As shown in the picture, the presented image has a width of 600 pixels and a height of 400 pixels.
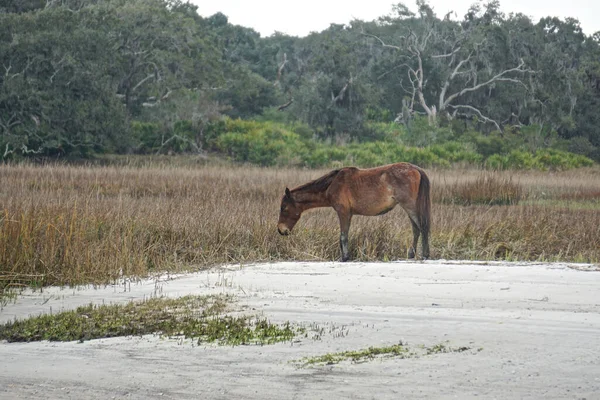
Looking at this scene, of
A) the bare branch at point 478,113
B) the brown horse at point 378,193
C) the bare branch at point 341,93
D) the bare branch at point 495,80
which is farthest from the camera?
the bare branch at point 478,113

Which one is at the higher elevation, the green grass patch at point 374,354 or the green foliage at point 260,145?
the green grass patch at point 374,354

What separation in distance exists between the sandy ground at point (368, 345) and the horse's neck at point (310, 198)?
7.92ft

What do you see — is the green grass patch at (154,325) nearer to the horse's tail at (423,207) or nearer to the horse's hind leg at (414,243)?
the horse's tail at (423,207)

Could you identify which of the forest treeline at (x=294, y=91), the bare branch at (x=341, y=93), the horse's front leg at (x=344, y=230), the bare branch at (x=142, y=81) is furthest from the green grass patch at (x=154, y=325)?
the bare branch at (x=341, y=93)

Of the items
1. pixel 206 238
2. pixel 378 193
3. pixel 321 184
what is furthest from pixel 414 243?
pixel 206 238

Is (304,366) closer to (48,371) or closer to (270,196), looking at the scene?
(48,371)

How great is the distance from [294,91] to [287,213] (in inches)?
1404

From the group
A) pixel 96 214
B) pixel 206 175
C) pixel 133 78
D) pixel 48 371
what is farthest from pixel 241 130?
pixel 48 371

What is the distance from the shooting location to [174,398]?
6328 millimetres

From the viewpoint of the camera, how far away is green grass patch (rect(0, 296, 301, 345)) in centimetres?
784

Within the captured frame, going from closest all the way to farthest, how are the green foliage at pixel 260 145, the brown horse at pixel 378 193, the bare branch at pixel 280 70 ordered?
the brown horse at pixel 378 193, the green foliage at pixel 260 145, the bare branch at pixel 280 70

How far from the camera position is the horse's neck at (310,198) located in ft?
41.5

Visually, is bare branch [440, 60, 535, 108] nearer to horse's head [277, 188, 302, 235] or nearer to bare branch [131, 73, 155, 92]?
bare branch [131, 73, 155, 92]

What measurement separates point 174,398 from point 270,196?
48.7ft
